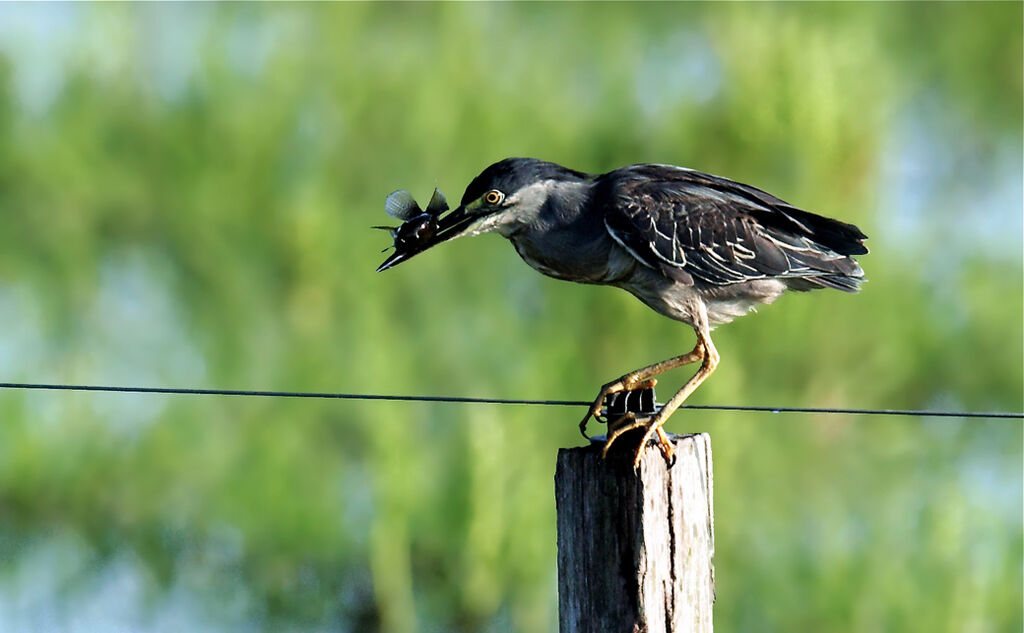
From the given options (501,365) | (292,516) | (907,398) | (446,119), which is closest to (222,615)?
(292,516)

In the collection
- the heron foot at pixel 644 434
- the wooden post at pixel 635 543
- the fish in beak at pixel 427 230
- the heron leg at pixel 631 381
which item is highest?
the fish in beak at pixel 427 230

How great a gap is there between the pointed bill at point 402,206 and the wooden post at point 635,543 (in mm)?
1032

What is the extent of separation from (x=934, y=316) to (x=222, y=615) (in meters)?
4.20

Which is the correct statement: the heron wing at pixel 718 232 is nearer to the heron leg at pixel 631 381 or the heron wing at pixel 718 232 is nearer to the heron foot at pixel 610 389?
the heron leg at pixel 631 381

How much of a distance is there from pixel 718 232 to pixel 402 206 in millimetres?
827

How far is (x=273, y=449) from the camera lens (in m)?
7.11

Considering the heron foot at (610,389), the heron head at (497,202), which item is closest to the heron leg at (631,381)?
the heron foot at (610,389)

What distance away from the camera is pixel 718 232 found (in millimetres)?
3615

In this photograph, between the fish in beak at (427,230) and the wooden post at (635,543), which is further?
the fish in beak at (427,230)

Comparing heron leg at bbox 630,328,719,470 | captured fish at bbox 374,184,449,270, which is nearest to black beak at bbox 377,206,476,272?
captured fish at bbox 374,184,449,270

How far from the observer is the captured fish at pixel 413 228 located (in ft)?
11.3

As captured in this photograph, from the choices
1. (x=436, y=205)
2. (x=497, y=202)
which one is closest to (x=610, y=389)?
(x=497, y=202)

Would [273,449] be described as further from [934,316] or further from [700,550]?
[700,550]

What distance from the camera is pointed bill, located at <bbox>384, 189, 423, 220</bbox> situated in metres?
3.54
